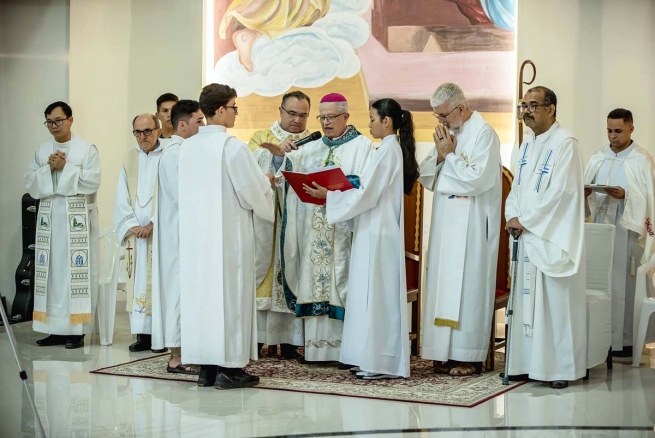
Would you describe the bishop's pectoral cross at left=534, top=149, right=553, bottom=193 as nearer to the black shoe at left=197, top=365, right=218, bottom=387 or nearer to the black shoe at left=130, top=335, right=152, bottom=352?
the black shoe at left=197, top=365, right=218, bottom=387

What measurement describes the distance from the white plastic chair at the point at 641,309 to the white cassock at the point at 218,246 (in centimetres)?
303

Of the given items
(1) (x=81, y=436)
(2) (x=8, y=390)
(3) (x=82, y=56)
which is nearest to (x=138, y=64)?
(3) (x=82, y=56)

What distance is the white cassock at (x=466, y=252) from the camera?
634cm

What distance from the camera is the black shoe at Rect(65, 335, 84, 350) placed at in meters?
7.64

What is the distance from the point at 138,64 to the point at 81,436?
5523 mm

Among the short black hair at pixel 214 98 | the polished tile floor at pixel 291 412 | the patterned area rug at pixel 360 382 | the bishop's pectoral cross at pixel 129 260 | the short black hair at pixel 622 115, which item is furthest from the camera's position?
the bishop's pectoral cross at pixel 129 260

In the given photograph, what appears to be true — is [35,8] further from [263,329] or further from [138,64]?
[263,329]

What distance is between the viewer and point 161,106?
8.00m

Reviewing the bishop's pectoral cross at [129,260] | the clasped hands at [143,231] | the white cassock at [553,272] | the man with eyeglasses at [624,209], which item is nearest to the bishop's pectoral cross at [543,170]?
the white cassock at [553,272]

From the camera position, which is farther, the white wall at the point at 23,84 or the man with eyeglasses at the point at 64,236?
the white wall at the point at 23,84

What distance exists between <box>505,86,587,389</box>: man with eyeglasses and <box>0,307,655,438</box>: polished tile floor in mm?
193

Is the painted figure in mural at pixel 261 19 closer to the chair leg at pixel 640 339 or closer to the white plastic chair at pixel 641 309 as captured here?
the white plastic chair at pixel 641 309

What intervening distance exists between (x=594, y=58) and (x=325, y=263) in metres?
3.68

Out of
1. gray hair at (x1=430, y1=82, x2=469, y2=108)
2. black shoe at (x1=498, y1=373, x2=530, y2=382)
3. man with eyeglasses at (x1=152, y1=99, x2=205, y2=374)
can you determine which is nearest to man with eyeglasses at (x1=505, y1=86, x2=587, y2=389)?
black shoe at (x1=498, y1=373, x2=530, y2=382)
